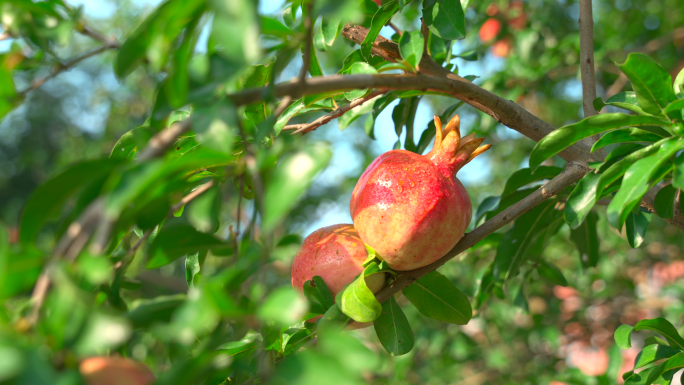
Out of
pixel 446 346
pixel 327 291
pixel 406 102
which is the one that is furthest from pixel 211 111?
pixel 446 346

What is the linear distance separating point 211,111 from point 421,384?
2.13 meters

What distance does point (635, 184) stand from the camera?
58 centimetres

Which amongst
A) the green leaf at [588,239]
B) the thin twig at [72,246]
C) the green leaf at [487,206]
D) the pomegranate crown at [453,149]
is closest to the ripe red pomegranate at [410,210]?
the pomegranate crown at [453,149]

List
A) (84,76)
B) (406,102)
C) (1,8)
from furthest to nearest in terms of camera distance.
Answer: (84,76)
(406,102)
(1,8)

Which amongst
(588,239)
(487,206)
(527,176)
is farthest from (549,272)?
(527,176)

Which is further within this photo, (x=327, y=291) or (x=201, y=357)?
(x=327, y=291)

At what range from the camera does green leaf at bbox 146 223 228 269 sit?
0.52 m

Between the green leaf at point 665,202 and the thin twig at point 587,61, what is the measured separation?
7.3 inches

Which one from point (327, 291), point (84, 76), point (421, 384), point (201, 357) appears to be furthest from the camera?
point (84, 76)

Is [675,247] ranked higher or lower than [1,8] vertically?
lower

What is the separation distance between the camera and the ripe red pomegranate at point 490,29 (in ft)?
7.11

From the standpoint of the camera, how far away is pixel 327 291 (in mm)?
800

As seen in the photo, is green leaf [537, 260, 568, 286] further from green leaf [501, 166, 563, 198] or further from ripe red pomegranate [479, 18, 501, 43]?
ripe red pomegranate [479, 18, 501, 43]

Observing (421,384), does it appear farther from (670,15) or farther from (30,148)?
(30,148)
